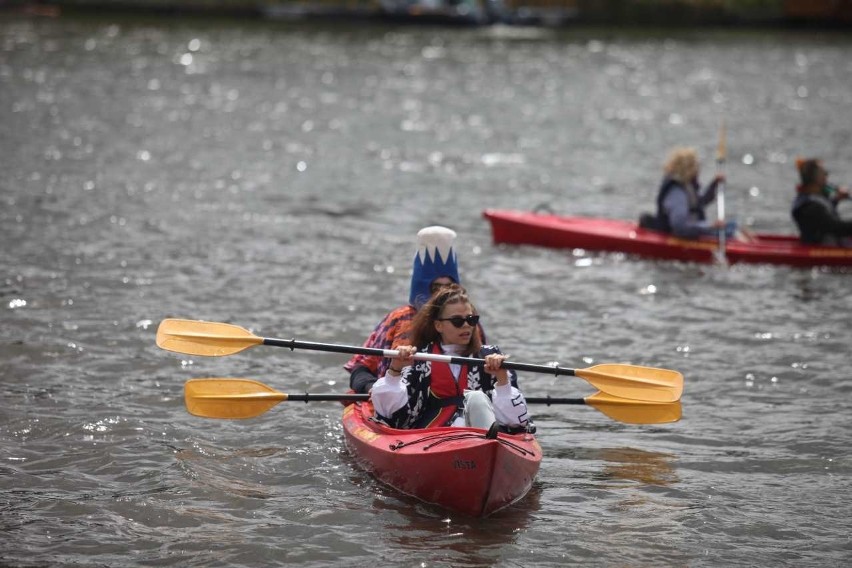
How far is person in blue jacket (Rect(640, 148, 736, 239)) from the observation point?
14961mm

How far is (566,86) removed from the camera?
39.9 meters

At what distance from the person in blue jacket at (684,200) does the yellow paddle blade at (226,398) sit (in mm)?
7063

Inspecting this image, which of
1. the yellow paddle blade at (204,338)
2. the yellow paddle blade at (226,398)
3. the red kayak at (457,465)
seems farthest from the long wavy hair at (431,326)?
the yellow paddle blade at (204,338)

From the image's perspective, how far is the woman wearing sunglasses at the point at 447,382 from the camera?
831cm

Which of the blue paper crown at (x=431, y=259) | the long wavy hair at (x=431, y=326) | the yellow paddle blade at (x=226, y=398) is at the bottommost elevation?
the yellow paddle blade at (x=226, y=398)

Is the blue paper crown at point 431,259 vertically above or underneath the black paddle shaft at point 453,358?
above

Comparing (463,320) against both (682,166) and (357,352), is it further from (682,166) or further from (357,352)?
(682,166)

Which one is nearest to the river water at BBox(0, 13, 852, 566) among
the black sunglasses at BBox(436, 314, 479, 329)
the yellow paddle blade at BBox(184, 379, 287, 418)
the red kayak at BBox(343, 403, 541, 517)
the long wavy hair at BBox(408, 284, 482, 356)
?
the red kayak at BBox(343, 403, 541, 517)

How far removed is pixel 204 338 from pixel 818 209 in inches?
319

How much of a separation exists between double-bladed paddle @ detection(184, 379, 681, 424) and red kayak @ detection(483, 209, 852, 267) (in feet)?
21.2

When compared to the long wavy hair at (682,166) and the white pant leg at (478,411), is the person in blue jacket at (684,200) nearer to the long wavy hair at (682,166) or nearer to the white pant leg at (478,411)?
the long wavy hair at (682,166)

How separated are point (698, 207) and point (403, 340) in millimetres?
7464

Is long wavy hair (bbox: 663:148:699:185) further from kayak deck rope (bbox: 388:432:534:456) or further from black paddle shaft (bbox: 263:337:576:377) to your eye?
kayak deck rope (bbox: 388:432:534:456)

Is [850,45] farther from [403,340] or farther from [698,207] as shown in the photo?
[403,340]
